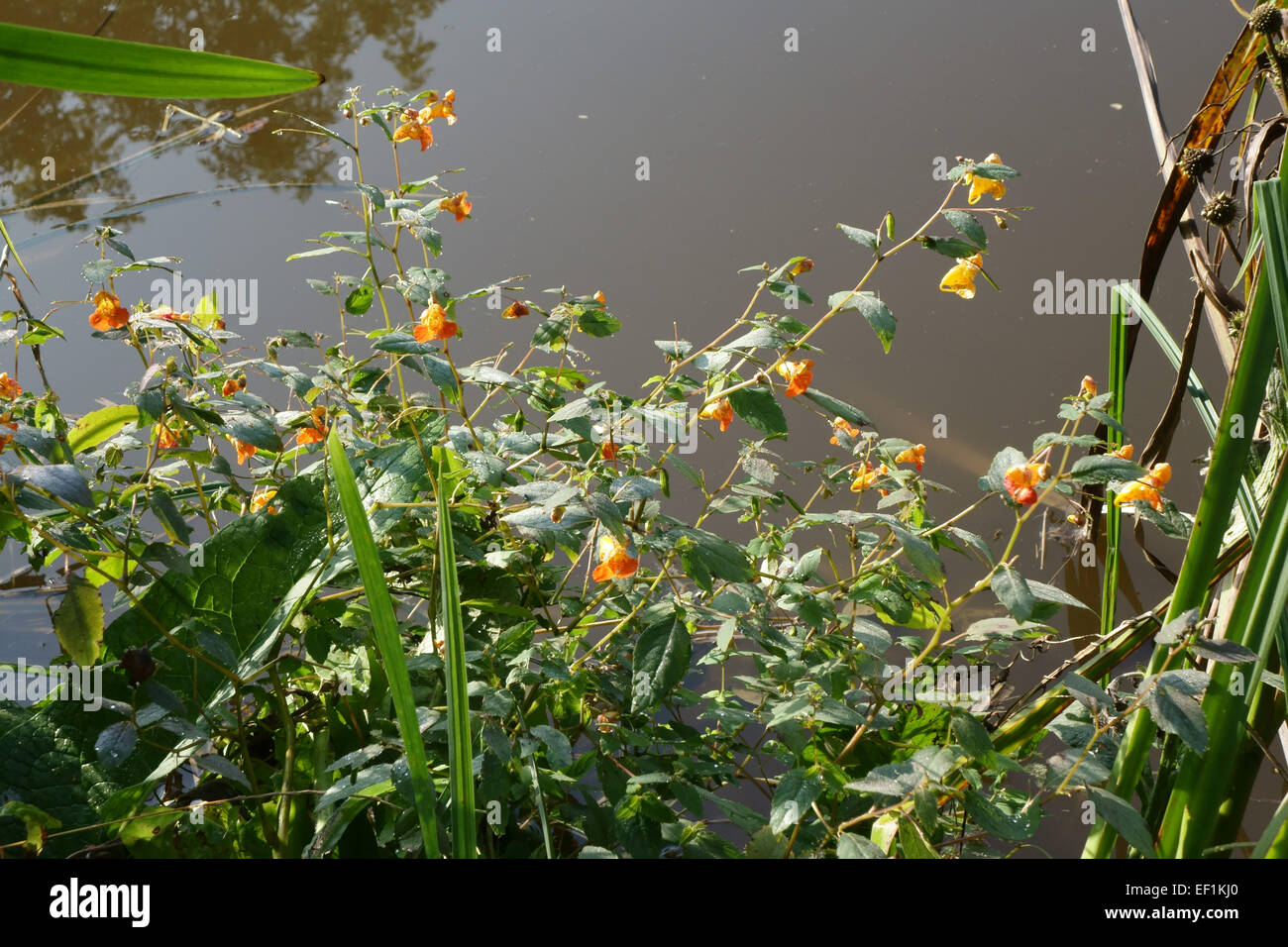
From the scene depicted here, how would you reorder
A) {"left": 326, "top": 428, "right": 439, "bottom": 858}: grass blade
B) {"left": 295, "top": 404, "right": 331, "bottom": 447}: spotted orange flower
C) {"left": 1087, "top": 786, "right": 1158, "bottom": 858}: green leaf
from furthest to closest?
1. {"left": 295, "top": 404, "right": 331, "bottom": 447}: spotted orange flower
2. {"left": 1087, "top": 786, "right": 1158, "bottom": 858}: green leaf
3. {"left": 326, "top": 428, "right": 439, "bottom": 858}: grass blade

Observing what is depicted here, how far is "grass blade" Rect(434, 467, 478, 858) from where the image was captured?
0.53 meters

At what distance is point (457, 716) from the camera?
0.55 meters

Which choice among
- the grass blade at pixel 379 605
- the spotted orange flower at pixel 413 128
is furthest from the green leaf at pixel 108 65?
the spotted orange flower at pixel 413 128

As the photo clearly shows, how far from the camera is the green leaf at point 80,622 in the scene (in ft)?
2.83

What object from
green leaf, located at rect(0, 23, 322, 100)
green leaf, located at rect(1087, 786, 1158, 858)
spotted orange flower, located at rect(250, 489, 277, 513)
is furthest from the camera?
spotted orange flower, located at rect(250, 489, 277, 513)

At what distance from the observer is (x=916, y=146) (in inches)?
88.9

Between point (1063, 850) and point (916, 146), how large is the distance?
1671 mm

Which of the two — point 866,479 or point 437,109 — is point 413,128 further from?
point 866,479

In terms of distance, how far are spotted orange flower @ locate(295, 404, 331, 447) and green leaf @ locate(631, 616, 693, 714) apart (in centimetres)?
44

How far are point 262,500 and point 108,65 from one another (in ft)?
2.89

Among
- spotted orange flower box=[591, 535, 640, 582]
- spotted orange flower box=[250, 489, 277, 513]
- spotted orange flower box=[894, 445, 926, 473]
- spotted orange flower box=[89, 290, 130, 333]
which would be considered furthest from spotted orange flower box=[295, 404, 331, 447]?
spotted orange flower box=[894, 445, 926, 473]

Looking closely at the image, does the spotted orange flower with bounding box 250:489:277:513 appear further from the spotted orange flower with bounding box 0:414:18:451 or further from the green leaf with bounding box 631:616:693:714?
the green leaf with bounding box 631:616:693:714

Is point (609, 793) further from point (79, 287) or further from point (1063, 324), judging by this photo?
point (79, 287)
